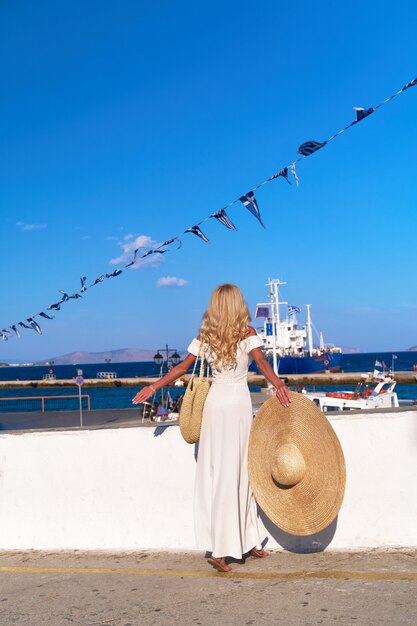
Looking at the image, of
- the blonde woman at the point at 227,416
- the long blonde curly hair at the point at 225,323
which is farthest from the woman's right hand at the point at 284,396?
the long blonde curly hair at the point at 225,323

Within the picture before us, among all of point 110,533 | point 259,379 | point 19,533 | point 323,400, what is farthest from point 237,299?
point 259,379

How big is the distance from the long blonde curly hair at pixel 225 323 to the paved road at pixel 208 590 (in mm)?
1296

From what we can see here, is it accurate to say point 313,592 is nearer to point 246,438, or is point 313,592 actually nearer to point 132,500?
point 246,438

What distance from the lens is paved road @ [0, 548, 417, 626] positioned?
338 centimetres

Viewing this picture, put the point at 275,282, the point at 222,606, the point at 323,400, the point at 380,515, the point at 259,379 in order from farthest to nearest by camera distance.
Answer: the point at 259,379 < the point at 275,282 < the point at 323,400 < the point at 380,515 < the point at 222,606

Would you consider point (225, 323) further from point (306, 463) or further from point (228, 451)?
point (306, 463)

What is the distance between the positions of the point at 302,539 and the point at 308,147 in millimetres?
3811

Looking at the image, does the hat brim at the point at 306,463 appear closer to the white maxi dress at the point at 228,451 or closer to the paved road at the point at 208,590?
the white maxi dress at the point at 228,451

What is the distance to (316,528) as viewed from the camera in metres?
4.10

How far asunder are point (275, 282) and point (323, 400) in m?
35.8

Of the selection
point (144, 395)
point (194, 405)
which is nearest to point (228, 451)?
point (194, 405)

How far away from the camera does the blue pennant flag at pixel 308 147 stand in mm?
6602

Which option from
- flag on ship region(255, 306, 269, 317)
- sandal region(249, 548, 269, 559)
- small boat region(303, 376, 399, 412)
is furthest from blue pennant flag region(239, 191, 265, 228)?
flag on ship region(255, 306, 269, 317)

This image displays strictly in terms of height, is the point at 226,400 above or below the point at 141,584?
above
